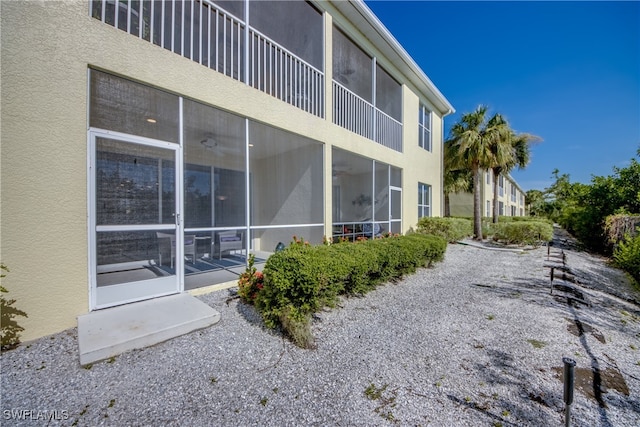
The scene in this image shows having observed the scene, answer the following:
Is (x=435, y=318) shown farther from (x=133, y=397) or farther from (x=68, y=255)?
(x=68, y=255)

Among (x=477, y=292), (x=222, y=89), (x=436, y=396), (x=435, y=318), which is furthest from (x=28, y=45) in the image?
(x=477, y=292)

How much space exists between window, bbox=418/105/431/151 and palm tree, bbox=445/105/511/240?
2167 millimetres

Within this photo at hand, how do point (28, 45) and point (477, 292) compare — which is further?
point (477, 292)

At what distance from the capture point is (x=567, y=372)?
1775 mm

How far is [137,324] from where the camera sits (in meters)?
3.21

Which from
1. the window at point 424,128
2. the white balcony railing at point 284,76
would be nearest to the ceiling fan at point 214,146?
the white balcony railing at point 284,76

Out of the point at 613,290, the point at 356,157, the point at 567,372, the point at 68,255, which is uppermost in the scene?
the point at 356,157

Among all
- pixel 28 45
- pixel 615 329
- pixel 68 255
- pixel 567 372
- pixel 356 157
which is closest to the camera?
pixel 567 372

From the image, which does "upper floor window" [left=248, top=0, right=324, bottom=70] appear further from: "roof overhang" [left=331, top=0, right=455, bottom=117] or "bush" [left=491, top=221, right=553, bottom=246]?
"bush" [left=491, top=221, right=553, bottom=246]

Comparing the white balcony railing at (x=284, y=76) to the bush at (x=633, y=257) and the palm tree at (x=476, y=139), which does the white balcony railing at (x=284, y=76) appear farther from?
the palm tree at (x=476, y=139)

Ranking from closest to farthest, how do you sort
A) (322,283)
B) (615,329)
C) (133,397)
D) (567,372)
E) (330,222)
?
1. (567,372)
2. (133,397)
3. (322,283)
4. (615,329)
5. (330,222)

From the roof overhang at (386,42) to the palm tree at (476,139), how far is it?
2.53m

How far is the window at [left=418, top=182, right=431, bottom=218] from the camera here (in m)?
12.2

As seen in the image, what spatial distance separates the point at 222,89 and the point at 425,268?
6902mm
